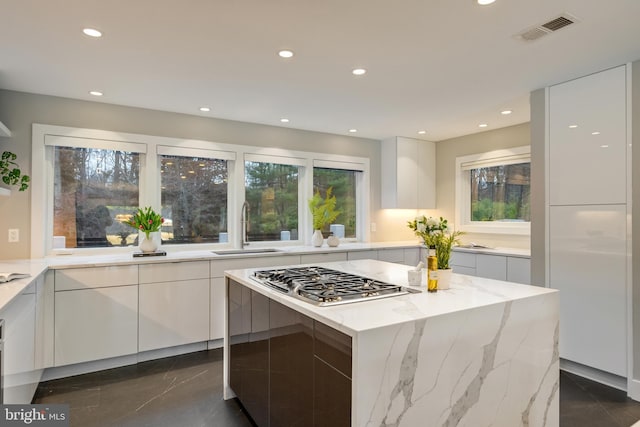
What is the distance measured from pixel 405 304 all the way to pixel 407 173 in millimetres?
3830

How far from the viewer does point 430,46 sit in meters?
2.40

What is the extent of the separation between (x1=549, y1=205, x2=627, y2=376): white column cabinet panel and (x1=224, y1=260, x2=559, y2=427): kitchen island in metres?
1.30

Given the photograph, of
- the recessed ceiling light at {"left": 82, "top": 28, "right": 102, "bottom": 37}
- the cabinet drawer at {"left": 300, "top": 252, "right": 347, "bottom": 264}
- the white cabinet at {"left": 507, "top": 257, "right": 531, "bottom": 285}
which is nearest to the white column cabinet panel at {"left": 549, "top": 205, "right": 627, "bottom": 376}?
the white cabinet at {"left": 507, "top": 257, "right": 531, "bottom": 285}

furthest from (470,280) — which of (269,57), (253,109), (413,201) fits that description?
(413,201)

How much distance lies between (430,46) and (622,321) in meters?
2.46

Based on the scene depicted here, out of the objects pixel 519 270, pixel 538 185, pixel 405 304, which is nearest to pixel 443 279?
pixel 405 304

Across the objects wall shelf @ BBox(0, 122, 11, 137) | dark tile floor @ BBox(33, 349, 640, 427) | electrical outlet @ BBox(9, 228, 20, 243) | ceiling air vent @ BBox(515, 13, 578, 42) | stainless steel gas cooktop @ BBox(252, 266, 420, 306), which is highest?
ceiling air vent @ BBox(515, 13, 578, 42)

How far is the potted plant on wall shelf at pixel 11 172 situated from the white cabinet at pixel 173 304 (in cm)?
122

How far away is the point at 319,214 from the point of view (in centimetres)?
464

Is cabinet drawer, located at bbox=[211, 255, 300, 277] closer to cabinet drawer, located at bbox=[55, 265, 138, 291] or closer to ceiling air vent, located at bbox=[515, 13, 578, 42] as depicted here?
cabinet drawer, located at bbox=[55, 265, 138, 291]

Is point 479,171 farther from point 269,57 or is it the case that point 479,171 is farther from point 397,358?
point 397,358

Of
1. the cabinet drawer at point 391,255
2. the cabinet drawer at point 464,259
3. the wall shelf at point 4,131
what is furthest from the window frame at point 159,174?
the cabinet drawer at point 464,259

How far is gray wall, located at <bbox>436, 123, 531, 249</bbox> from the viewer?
4492mm

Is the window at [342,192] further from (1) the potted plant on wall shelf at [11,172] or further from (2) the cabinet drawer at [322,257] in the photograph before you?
(1) the potted plant on wall shelf at [11,172]
